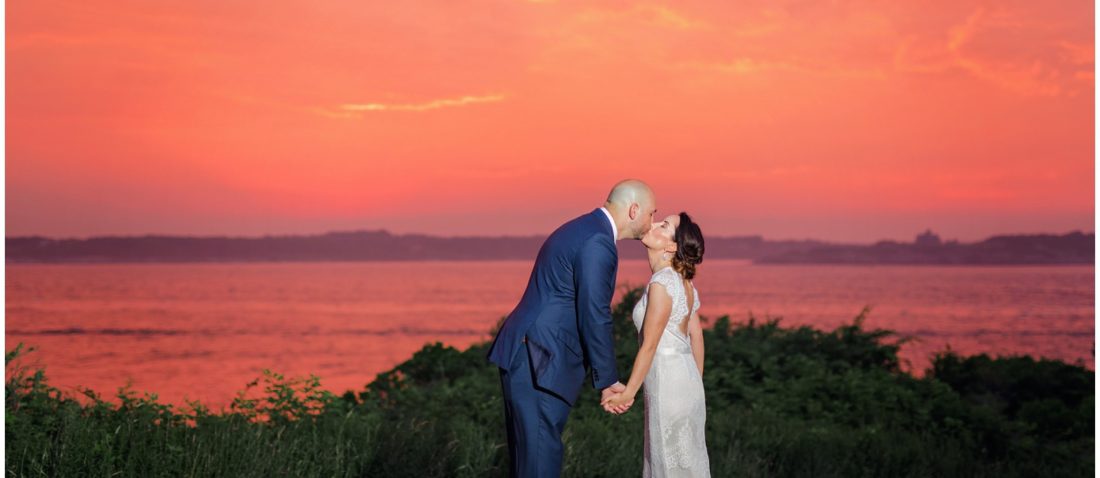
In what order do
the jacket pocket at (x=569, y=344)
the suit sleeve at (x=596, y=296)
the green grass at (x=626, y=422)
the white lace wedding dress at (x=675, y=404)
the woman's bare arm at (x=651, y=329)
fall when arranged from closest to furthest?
the suit sleeve at (x=596, y=296) < the jacket pocket at (x=569, y=344) < the woman's bare arm at (x=651, y=329) < the white lace wedding dress at (x=675, y=404) < the green grass at (x=626, y=422)

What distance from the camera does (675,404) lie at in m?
6.79

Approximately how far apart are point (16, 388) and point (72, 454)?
1.80 meters

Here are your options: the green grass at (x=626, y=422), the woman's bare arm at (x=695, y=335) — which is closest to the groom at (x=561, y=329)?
the woman's bare arm at (x=695, y=335)

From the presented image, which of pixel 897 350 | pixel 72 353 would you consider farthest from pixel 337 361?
pixel 897 350

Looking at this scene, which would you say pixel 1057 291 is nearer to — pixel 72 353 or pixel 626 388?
pixel 72 353

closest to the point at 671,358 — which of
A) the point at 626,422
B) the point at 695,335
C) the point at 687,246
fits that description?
the point at 695,335

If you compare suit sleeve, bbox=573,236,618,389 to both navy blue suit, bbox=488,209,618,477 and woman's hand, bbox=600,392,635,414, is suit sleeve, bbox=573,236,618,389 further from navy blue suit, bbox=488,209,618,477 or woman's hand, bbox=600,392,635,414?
woman's hand, bbox=600,392,635,414

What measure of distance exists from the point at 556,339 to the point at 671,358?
2.81ft

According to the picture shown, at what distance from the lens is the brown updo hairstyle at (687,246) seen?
257 inches

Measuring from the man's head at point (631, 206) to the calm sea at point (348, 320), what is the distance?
5222mm

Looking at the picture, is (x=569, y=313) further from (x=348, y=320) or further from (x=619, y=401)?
(x=348, y=320)

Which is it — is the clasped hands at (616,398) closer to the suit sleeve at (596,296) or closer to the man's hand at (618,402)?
the man's hand at (618,402)

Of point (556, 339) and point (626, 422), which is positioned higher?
point (556, 339)

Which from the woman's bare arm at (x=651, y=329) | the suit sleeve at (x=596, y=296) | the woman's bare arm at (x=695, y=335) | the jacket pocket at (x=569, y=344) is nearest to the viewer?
the suit sleeve at (x=596, y=296)
